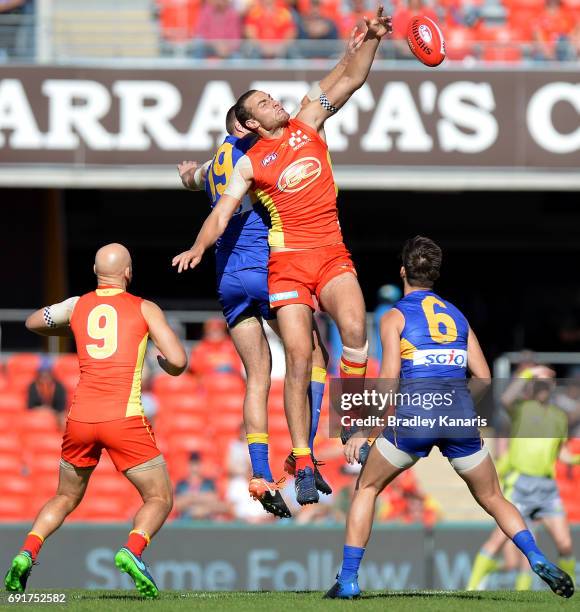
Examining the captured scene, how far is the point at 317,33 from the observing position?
1662 centimetres

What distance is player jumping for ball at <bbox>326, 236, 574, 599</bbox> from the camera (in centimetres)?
829

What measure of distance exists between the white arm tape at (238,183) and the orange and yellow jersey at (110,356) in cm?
93

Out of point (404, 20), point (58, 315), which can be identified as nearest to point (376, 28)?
point (58, 315)

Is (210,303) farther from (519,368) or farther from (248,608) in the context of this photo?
(248,608)

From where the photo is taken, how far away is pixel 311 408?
9141 millimetres

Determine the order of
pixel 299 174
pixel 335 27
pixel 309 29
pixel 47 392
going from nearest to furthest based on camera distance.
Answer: pixel 299 174, pixel 47 392, pixel 335 27, pixel 309 29

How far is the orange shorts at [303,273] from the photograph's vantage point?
8.80 m

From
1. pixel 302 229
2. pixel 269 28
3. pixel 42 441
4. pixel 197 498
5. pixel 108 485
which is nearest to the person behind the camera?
pixel 302 229

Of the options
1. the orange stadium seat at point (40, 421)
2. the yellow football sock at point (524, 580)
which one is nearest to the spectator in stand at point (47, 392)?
the orange stadium seat at point (40, 421)

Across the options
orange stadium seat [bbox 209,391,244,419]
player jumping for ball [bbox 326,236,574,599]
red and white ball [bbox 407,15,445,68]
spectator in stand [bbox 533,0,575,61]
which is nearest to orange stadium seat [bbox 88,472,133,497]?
orange stadium seat [bbox 209,391,244,419]

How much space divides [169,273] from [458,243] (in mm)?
4555

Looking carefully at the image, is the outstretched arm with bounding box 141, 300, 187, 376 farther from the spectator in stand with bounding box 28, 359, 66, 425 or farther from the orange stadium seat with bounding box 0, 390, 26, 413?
the orange stadium seat with bounding box 0, 390, 26, 413

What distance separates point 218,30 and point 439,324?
9301mm

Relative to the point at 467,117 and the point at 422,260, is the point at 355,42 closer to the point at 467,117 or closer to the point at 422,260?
the point at 422,260
